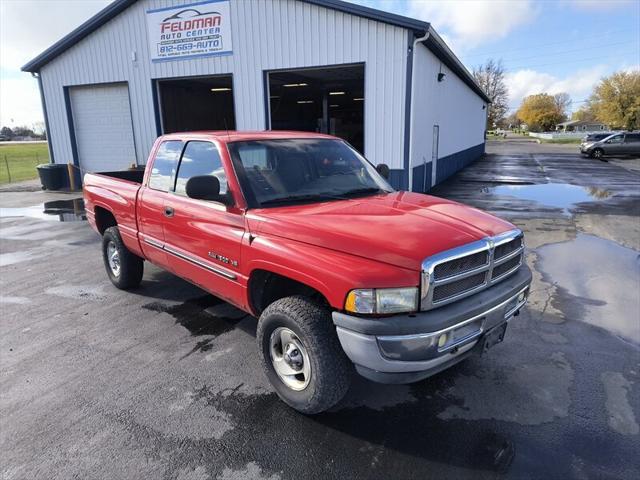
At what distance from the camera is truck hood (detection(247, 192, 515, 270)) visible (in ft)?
9.16

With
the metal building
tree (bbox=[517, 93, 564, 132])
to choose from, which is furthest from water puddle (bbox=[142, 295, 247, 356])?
tree (bbox=[517, 93, 564, 132])

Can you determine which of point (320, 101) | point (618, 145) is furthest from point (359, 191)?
point (618, 145)

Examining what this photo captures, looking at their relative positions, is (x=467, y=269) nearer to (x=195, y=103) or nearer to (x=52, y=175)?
(x=52, y=175)

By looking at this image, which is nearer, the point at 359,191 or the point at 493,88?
the point at 359,191

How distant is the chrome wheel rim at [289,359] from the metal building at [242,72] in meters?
8.56

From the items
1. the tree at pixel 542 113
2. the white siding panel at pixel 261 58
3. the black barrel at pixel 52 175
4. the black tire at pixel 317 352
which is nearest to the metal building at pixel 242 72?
the white siding panel at pixel 261 58

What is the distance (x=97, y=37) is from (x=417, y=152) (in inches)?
436

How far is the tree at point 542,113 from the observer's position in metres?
112

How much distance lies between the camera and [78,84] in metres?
15.6

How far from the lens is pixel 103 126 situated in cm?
1582

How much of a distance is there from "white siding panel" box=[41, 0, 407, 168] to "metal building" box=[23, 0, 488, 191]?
0.03 meters

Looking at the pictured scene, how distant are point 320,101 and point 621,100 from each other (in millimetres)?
59049

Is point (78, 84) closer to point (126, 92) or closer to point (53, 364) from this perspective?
point (126, 92)

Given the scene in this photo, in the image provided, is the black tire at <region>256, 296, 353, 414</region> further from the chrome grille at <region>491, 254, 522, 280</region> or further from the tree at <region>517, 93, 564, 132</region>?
the tree at <region>517, 93, 564, 132</region>
